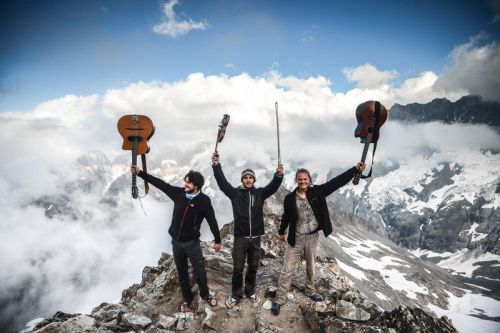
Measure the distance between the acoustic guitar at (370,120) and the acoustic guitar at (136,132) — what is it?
6.96 metres

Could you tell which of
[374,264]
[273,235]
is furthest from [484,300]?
[273,235]

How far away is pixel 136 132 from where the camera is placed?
10.7 m

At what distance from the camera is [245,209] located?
31.1 ft

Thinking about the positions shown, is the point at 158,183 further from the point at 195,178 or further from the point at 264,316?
the point at 264,316

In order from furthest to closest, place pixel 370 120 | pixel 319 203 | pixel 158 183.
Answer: pixel 158 183 < pixel 370 120 < pixel 319 203

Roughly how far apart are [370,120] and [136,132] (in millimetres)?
7738

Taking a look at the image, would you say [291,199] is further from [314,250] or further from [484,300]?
[484,300]

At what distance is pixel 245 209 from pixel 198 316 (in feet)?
12.6

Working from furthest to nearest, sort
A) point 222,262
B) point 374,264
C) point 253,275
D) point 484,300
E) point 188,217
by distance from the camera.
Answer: point 374,264 < point 484,300 < point 222,262 < point 253,275 < point 188,217

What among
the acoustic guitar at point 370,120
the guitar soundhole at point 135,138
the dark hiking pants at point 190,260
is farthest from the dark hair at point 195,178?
the acoustic guitar at point 370,120

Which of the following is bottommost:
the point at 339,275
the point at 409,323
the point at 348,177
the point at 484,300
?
the point at 484,300

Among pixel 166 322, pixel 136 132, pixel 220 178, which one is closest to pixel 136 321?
pixel 166 322

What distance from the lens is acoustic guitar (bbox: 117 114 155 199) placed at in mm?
10609

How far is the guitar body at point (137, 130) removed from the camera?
1063 centimetres
